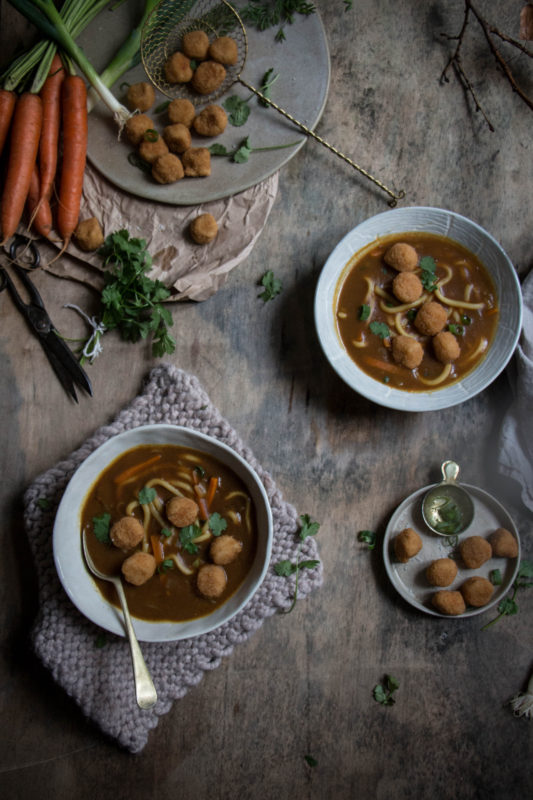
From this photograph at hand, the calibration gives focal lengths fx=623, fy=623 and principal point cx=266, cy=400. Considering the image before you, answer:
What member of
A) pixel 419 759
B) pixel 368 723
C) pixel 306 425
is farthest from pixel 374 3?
pixel 419 759

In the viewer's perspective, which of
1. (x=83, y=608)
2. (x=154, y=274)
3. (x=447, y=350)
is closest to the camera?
(x=83, y=608)

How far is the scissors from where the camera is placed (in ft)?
10.3

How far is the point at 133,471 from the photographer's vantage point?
284cm

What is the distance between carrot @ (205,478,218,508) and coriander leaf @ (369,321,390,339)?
1.05 metres

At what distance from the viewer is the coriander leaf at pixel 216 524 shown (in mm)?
2846

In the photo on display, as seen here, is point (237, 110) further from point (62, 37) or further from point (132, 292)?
point (132, 292)

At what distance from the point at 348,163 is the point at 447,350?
3.78 ft

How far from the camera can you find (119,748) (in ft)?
10.3

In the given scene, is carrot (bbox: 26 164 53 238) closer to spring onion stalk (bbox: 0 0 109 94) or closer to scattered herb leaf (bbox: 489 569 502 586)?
spring onion stalk (bbox: 0 0 109 94)

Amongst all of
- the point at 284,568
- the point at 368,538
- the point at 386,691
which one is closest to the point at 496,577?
the point at 368,538

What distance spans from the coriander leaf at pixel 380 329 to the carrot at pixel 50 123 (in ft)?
5.76

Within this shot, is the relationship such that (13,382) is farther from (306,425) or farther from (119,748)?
(119,748)

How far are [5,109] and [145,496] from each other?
2.00 metres

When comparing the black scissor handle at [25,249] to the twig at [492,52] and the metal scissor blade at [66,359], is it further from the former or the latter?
the twig at [492,52]
